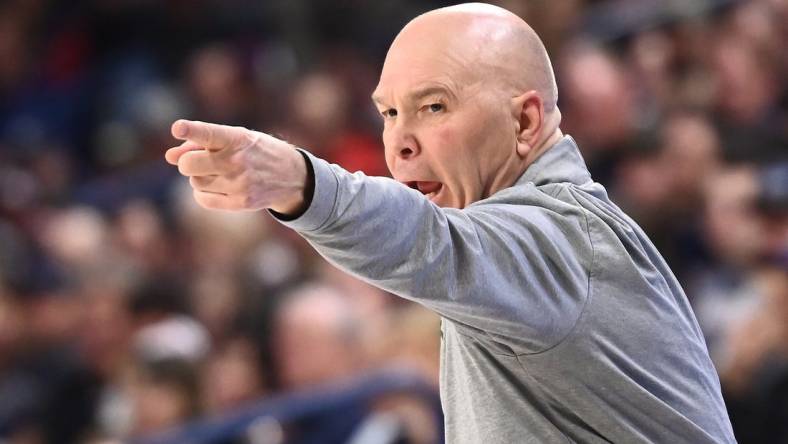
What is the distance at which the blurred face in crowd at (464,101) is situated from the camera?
1726 millimetres

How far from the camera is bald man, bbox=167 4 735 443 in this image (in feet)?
4.45

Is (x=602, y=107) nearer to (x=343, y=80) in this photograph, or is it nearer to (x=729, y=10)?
(x=729, y=10)

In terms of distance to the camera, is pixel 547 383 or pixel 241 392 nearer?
pixel 547 383

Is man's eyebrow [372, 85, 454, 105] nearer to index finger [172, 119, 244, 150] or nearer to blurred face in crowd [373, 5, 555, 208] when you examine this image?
blurred face in crowd [373, 5, 555, 208]

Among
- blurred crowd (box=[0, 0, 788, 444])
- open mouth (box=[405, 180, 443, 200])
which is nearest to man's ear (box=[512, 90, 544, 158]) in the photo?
open mouth (box=[405, 180, 443, 200])

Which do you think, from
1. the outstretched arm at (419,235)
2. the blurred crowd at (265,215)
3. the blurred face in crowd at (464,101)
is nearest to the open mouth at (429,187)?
the blurred face in crowd at (464,101)

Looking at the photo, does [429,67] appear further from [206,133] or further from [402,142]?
[206,133]

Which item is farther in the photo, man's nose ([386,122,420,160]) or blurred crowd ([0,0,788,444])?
blurred crowd ([0,0,788,444])

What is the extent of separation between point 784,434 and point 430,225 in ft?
7.17

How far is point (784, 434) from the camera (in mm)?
3297

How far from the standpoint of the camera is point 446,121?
67.9 inches

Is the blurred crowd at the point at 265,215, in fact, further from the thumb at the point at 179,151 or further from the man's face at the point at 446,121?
the thumb at the point at 179,151

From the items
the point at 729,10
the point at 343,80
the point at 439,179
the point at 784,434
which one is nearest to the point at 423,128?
the point at 439,179

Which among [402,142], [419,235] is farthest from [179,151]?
[402,142]
